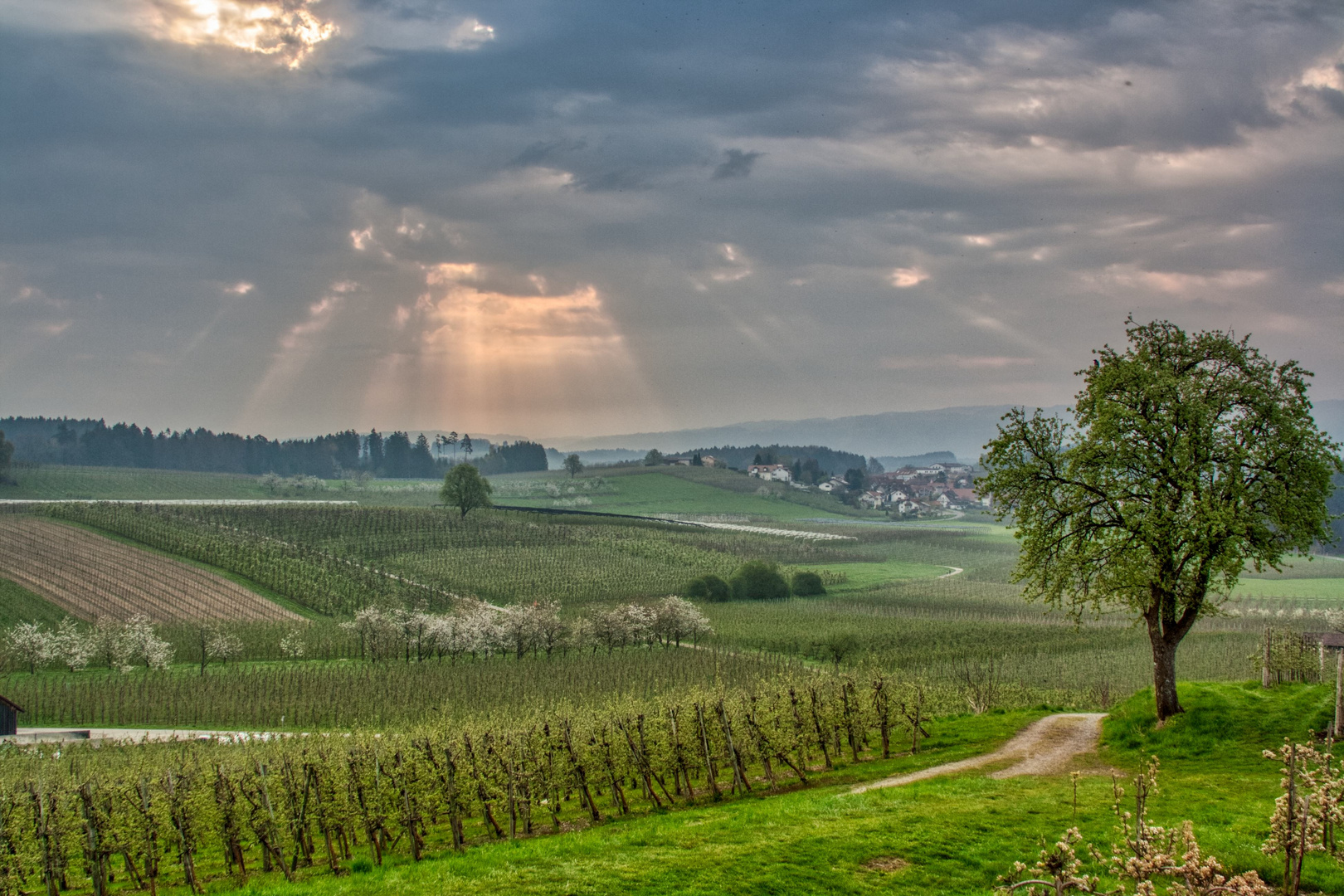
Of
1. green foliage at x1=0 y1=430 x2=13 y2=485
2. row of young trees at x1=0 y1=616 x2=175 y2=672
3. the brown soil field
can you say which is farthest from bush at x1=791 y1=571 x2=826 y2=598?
green foliage at x1=0 y1=430 x2=13 y2=485

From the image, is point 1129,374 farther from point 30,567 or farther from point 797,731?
point 30,567

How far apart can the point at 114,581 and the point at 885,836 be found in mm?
94865

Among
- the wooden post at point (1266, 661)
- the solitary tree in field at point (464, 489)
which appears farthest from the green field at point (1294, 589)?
the solitary tree in field at point (464, 489)

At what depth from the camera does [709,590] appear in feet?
340

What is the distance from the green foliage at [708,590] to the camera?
339 ft

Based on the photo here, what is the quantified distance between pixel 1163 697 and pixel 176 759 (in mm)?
36106

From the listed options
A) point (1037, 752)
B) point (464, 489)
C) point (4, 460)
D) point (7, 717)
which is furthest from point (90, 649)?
point (4, 460)

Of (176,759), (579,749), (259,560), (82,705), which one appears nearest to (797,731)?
(579,749)

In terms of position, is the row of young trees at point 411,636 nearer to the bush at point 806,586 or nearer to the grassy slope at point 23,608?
the grassy slope at point 23,608

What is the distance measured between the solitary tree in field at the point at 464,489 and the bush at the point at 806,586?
178ft

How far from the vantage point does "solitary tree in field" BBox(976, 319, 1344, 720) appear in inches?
1076

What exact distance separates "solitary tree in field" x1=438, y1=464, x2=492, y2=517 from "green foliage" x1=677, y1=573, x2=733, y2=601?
4832 cm

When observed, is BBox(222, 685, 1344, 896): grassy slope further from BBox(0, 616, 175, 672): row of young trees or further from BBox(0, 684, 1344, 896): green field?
BBox(0, 616, 175, 672): row of young trees

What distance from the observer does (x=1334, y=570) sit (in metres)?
139
